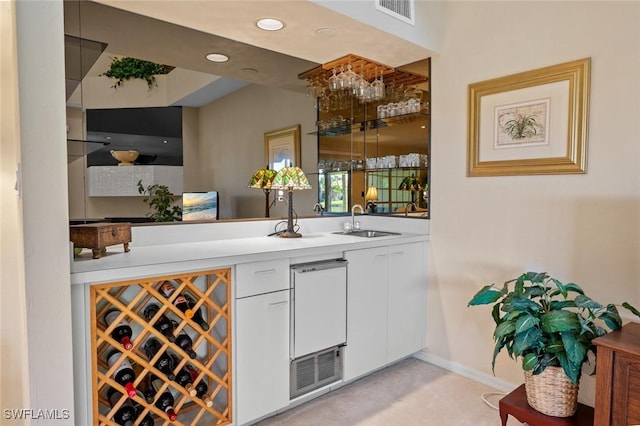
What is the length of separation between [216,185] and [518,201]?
2.57 metres

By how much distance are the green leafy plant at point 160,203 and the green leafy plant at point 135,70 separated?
3.47ft

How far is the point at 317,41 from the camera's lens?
249 cm

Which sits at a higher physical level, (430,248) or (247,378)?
(430,248)

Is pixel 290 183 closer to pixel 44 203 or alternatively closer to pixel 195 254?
pixel 195 254

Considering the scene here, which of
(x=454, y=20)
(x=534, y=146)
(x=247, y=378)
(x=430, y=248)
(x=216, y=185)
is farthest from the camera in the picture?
(x=216, y=185)

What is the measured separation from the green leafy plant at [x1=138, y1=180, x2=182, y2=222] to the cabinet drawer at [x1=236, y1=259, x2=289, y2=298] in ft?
4.22

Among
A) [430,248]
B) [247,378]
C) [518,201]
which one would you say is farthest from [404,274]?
[247,378]

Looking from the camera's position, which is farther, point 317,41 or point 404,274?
point 404,274

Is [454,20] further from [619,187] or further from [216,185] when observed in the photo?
[216,185]

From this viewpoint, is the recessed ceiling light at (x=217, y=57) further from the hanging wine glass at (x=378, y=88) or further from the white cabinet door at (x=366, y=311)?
the white cabinet door at (x=366, y=311)

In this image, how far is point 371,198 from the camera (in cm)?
335

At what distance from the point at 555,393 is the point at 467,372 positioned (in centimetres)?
86

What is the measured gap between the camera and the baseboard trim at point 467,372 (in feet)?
8.05

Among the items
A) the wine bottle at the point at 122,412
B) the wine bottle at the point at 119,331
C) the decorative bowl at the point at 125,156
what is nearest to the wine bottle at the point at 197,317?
the wine bottle at the point at 119,331
